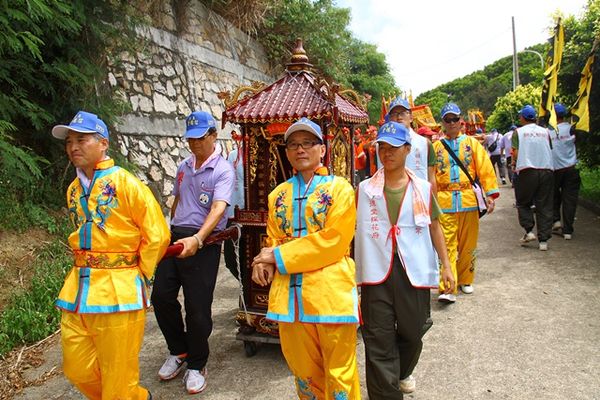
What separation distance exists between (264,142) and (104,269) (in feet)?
5.95

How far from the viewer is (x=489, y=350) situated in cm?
372

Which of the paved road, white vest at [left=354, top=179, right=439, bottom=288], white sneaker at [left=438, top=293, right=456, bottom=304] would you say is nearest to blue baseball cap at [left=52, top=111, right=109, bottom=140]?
white vest at [left=354, top=179, right=439, bottom=288]

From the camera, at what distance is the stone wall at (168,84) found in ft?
22.2

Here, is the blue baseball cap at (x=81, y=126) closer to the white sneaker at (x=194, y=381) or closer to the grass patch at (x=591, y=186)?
the white sneaker at (x=194, y=381)

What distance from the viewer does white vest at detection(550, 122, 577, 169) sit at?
7.16 meters

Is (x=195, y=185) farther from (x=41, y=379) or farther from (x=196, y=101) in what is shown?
(x=196, y=101)

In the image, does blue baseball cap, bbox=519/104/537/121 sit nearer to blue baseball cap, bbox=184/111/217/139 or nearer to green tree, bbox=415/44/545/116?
blue baseball cap, bbox=184/111/217/139

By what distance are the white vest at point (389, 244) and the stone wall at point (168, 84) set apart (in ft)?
15.1

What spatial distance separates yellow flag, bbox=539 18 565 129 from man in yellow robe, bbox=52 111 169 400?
20.9ft

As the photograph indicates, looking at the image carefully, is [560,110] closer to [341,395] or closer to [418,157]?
[418,157]

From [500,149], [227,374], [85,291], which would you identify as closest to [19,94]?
[85,291]

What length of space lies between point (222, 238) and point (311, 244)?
1196 mm

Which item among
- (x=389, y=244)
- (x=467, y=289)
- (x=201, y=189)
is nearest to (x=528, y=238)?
(x=467, y=289)

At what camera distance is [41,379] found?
371cm
